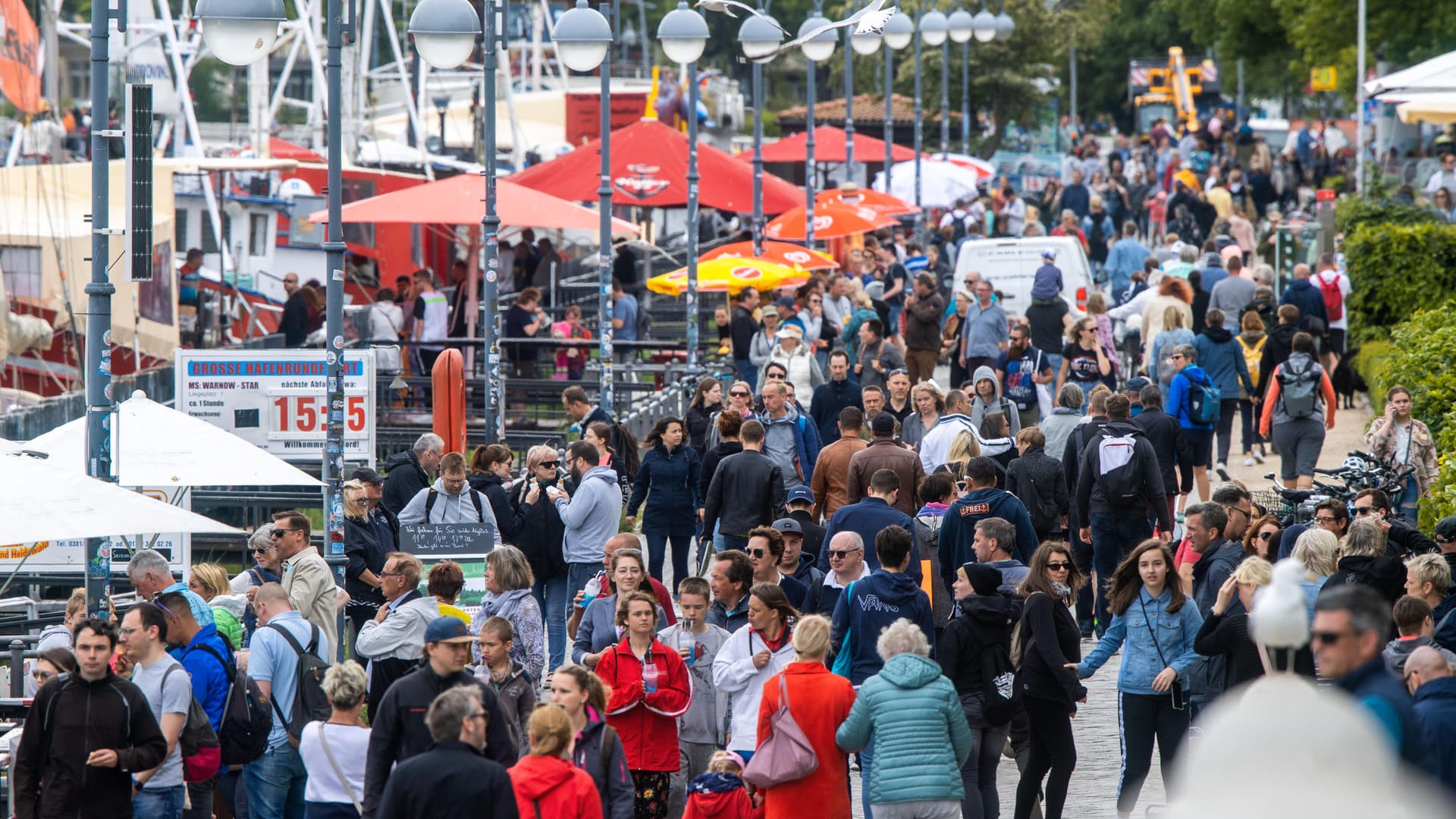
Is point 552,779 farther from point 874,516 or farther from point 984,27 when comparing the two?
point 984,27

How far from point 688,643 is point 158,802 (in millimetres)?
2478

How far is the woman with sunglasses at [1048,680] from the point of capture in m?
9.18

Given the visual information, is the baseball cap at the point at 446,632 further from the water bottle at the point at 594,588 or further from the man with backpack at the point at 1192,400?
the man with backpack at the point at 1192,400

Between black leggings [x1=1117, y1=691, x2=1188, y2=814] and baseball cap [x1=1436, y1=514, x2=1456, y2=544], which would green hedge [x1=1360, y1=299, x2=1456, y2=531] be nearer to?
baseball cap [x1=1436, y1=514, x2=1456, y2=544]

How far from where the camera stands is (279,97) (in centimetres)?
4394

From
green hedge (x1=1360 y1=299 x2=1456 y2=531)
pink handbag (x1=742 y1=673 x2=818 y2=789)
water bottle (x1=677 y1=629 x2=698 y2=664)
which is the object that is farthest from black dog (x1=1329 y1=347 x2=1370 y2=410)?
pink handbag (x1=742 y1=673 x2=818 y2=789)

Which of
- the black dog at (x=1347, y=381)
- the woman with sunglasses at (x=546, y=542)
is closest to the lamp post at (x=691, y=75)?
the woman with sunglasses at (x=546, y=542)

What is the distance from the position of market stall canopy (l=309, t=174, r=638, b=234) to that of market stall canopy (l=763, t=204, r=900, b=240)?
375 inches

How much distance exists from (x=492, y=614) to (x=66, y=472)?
7.63 feet

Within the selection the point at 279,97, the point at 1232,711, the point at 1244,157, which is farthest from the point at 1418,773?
the point at 1244,157

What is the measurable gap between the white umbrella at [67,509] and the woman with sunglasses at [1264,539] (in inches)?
221

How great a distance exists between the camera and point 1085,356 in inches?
695

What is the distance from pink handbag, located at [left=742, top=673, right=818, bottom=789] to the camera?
26.6 ft

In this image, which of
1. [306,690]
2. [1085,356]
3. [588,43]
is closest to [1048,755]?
[306,690]
